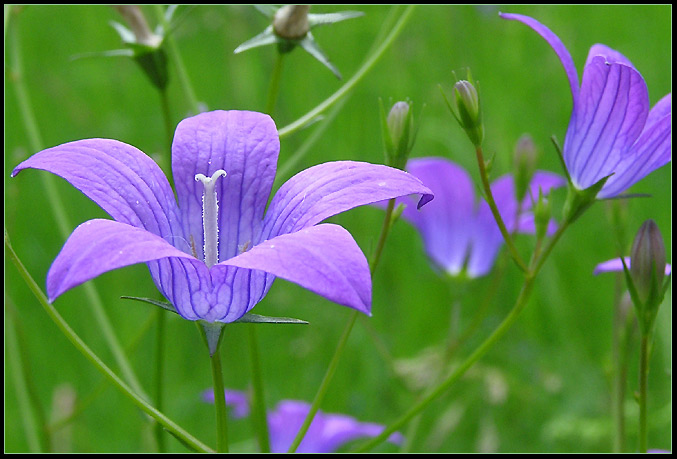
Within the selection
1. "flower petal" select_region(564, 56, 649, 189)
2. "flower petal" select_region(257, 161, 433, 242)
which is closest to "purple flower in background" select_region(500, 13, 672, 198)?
"flower petal" select_region(564, 56, 649, 189)

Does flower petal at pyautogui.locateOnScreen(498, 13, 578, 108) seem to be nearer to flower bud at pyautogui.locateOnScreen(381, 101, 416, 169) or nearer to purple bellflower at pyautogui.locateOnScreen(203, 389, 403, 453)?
flower bud at pyautogui.locateOnScreen(381, 101, 416, 169)

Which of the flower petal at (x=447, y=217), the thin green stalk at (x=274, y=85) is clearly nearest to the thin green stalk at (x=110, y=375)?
the thin green stalk at (x=274, y=85)

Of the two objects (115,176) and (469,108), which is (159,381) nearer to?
(115,176)

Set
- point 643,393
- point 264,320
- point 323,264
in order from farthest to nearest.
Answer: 1. point 643,393
2. point 264,320
3. point 323,264

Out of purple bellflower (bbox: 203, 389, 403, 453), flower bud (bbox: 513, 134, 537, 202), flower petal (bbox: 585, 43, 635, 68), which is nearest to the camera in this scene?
flower petal (bbox: 585, 43, 635, 68)

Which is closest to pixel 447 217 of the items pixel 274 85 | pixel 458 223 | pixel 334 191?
pixel 458 223

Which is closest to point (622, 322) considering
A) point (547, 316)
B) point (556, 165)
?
point (547, 316)

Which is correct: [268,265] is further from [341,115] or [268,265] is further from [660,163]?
[341,115]
